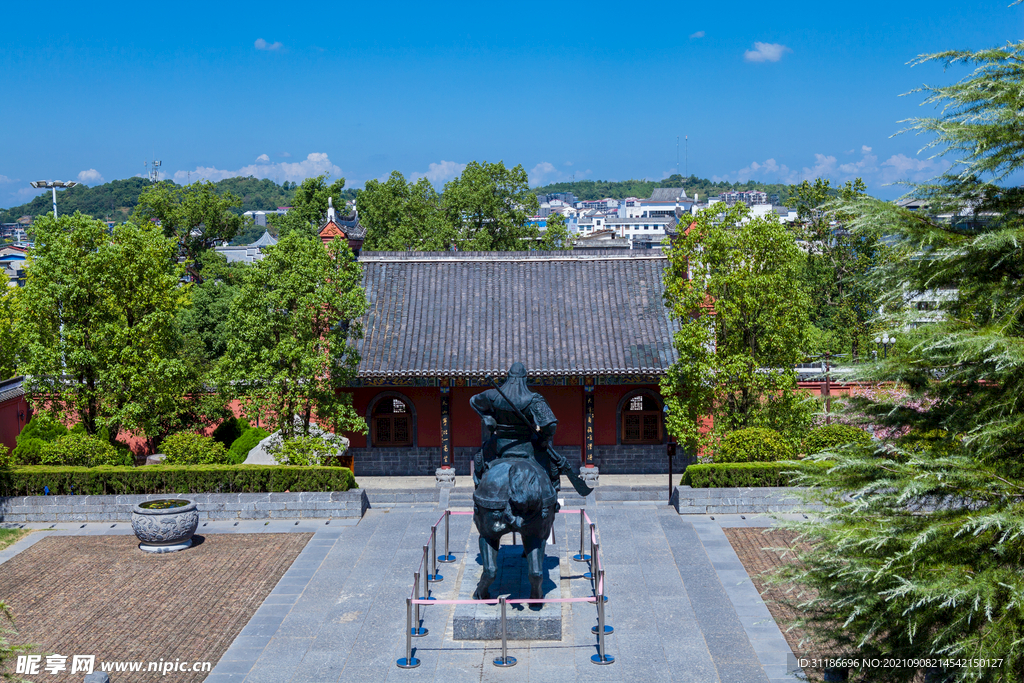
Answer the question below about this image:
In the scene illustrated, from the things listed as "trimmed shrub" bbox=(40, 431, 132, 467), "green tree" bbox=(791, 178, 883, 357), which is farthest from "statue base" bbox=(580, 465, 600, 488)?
"green tree" bbox=(791, 178, 883, 357)

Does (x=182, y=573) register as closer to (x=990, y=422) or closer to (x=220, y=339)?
(x=990, y=422)

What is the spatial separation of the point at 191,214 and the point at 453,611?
44989mm

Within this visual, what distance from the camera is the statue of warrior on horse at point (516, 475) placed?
1308 centimetres

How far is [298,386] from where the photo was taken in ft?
72.1

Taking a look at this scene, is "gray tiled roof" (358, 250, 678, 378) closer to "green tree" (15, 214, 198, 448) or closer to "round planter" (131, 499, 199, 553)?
"green tree" (15, 214, 198, 448)

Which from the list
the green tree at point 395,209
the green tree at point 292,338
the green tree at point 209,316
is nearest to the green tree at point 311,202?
the green tree at point 395,209

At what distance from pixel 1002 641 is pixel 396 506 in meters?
16.3

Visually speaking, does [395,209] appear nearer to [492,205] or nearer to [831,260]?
[492,205]

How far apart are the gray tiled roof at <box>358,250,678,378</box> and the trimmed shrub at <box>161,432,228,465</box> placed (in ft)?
14.9

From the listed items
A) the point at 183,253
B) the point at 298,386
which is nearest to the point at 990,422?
the point at 298,386

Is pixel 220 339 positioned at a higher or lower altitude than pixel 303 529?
higher

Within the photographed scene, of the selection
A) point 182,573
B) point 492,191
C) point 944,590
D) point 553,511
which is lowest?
point 182,573

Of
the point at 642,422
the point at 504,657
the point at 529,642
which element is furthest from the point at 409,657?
the point at 642,422
